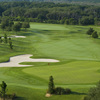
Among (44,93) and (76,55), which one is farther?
(76,55)

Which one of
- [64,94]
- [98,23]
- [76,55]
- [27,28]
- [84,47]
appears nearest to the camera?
[64,94]

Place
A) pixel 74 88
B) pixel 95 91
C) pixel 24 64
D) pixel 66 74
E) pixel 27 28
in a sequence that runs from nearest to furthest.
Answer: pixel 95 91
pixel 74 88
pixel 66 74
pixel 24 64
pixel 27 28

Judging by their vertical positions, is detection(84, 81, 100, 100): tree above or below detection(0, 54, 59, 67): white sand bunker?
above

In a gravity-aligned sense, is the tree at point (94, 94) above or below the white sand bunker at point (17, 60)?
above

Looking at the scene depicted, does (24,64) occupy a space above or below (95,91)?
below

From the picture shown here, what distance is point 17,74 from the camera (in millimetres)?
40688

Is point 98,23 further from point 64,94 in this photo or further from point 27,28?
point 64,94

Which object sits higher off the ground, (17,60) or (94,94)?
(94,94)

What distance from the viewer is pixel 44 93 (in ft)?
92.0

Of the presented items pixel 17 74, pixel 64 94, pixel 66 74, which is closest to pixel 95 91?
pixel 64 94

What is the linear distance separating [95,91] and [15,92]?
10.3 meters

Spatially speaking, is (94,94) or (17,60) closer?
(94,94)

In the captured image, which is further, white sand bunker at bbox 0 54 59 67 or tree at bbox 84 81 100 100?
white sand bunker at bbox 0 54 59 67

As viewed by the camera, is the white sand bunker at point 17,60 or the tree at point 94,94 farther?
the white sand bunker at point 17,60
